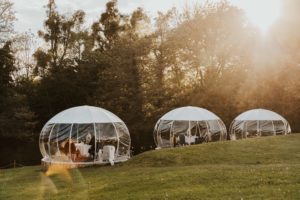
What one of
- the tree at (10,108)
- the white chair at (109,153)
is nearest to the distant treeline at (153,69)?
the tree at (10,108)

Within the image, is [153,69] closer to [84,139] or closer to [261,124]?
[261,124]

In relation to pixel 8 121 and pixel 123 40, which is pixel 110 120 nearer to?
pixel 8 121

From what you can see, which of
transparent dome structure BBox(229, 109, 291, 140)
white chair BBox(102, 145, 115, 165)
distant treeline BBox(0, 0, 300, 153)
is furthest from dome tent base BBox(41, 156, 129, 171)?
distant treeline BBox(0, 0, 300, 153)

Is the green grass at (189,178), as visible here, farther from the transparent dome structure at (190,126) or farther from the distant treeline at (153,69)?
the distant treeline at (153,69)

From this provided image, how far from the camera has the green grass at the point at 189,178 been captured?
13.1 meters

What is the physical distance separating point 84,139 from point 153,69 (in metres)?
25.2

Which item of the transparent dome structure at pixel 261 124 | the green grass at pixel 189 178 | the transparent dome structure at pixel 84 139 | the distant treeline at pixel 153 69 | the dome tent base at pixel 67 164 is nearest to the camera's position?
the green grass at pixel 189 178

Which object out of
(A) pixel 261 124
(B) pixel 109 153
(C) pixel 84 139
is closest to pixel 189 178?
(B) pixel 109 153

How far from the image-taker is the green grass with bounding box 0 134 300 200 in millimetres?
13062

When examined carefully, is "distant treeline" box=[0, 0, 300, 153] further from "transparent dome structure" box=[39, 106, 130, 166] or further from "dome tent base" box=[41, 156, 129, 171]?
"dome tent base" box=[41, 156, 129, 171]

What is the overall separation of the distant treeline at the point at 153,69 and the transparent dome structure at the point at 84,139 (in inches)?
690

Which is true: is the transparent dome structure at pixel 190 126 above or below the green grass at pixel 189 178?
above

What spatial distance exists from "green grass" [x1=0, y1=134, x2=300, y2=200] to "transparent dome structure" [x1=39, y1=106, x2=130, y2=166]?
5.04 feet

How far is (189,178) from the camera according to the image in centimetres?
1512
